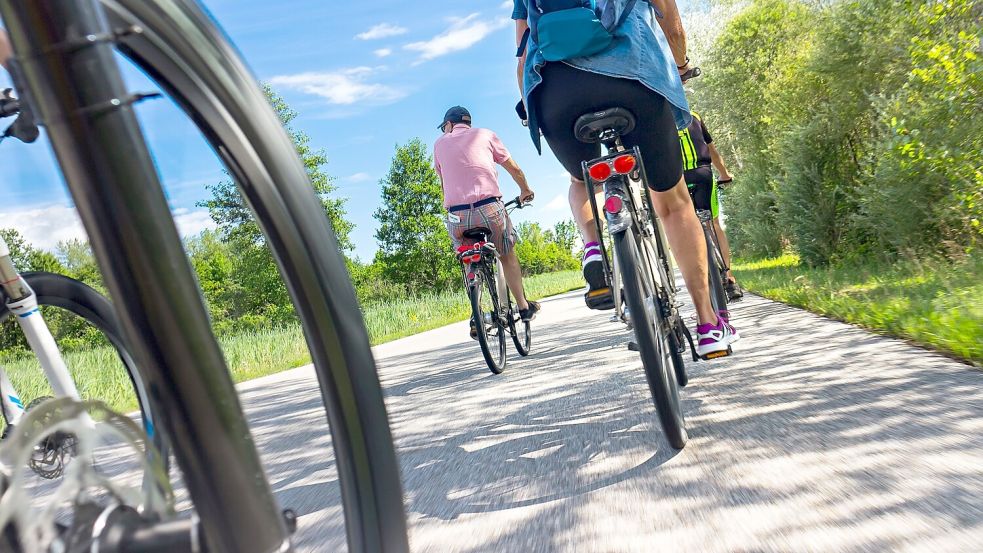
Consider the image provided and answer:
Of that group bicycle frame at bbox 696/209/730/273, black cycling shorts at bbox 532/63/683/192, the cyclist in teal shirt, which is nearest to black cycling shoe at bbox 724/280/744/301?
bicycle frame at bbox 696/209/730/273

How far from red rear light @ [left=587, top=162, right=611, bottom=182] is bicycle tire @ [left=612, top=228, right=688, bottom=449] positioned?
1.01ft

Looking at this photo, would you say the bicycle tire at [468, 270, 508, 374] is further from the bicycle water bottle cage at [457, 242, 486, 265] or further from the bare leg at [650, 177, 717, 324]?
the bare leg at [650, 177, 717, 324]

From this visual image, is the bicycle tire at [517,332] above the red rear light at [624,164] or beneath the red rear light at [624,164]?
beneath

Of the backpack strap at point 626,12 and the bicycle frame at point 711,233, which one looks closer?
the backpack strap at point 626,12

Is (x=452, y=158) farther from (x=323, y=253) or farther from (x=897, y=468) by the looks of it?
(x=323, y=253)

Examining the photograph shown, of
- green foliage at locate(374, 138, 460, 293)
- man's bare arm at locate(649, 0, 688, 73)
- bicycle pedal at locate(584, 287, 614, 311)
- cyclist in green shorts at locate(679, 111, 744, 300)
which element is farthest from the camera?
green foliage at locate(374, 138, 460, 293)

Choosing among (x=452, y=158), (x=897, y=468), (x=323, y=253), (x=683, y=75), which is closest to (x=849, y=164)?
(x=452, y=158)

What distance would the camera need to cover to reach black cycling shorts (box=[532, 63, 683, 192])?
3.14m

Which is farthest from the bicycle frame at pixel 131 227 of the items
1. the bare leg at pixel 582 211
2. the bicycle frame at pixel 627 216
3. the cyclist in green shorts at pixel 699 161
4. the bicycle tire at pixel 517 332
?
the bicycle tire at pixel 517 332

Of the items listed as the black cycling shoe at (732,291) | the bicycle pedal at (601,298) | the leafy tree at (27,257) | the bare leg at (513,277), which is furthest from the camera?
the black cycling shoe at (732,291)

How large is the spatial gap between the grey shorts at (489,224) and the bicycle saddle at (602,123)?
3.61 meters

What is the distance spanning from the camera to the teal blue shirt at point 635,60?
3.10m

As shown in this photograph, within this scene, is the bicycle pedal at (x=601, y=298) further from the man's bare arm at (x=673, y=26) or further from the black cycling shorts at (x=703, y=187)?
the black cycling shorts at (x=703, y=187)

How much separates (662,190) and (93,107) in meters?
3.00
